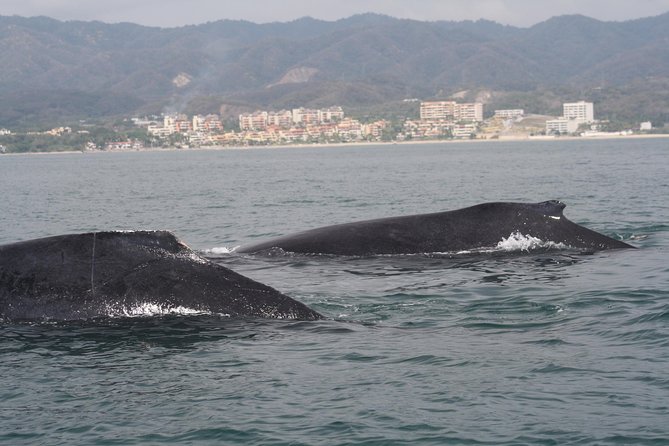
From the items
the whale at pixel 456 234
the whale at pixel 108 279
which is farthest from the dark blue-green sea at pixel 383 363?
the whale at pixel 456 234

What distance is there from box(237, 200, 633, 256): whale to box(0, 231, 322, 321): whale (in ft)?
24.9

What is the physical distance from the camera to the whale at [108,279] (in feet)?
39.5

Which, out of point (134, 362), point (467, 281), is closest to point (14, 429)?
point (134, 362)

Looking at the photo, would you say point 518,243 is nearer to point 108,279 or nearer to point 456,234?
point 456,234

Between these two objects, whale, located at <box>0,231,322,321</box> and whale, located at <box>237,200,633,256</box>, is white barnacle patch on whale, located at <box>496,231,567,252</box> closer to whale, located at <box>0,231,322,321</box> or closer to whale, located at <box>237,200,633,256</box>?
whale, located at <box>237,200,633,256</box>

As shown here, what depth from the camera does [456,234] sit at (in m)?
19.8

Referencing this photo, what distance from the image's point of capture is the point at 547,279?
16969 millimetres

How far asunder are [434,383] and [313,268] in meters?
8.29

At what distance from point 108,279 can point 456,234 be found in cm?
938

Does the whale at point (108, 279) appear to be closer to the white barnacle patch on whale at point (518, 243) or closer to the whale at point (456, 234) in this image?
the whale at point (456, 234)

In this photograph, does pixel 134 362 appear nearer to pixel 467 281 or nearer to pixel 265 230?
pixel 467 281

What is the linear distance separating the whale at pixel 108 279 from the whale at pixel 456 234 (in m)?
7.59

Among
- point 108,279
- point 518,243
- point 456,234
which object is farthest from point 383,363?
point 518,243

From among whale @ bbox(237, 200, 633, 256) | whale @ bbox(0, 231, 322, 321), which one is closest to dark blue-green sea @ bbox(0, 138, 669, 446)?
whale @ bbox(0, 231, 322, 321)
